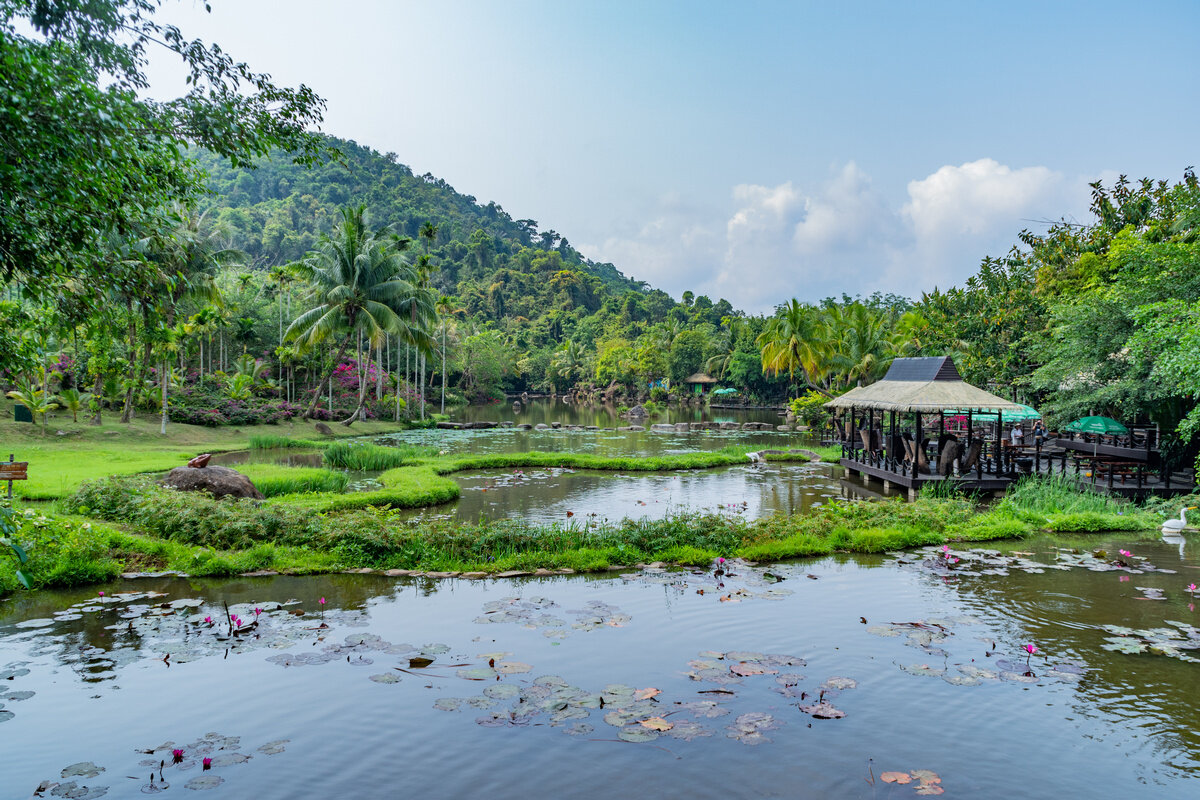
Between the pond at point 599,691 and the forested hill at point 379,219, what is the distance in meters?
78.8

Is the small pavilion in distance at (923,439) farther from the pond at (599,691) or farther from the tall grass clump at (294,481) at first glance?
the tall grass clump at (294,481)

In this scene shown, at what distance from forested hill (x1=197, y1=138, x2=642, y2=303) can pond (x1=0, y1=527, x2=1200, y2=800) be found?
→ 78.8 meters

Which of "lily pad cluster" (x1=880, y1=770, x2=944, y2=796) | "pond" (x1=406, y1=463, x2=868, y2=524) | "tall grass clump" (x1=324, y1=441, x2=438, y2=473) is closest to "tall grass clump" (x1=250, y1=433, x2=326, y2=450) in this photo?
"tall grass clump" (x1=324, y1=441, x2=438, y2=473)

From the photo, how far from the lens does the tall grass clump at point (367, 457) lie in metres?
21.4

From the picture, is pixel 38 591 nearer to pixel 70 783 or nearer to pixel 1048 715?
pixel 70 783

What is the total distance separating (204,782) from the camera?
468 cm

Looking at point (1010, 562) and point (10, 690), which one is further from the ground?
point (1010, 562)

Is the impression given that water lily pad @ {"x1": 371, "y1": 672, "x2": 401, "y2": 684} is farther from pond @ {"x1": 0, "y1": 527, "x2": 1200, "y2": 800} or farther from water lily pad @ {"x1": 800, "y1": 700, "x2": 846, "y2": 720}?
water lily pad @ {"x1": 800, "y1": 700, "x2": 846, "y2": 720}

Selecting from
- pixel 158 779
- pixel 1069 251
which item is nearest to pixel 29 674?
pixel 158 779

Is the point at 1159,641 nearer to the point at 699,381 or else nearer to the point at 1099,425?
the point at 1099,425

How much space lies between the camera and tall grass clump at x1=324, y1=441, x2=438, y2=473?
21.4 meters

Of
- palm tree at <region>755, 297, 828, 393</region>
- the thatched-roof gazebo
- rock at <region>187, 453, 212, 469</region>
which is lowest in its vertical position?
rock at <region>187, 453, 212, 469</region>

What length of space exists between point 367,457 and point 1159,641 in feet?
62.0

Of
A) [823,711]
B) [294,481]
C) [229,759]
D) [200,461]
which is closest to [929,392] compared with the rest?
[823,711]
